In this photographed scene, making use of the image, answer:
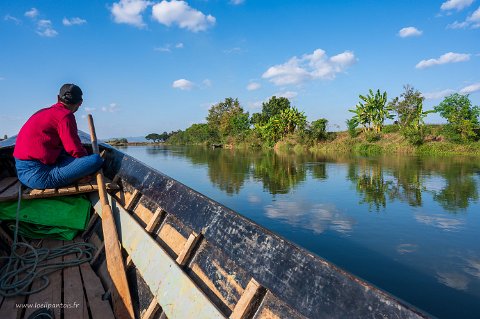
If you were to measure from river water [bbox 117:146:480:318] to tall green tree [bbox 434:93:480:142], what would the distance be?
1614 centimetres

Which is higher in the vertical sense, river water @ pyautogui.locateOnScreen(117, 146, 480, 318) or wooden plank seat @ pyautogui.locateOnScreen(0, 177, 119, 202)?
wooden plank seat @ pyautogui.locateOnScreen(0, 177, 119, 202)

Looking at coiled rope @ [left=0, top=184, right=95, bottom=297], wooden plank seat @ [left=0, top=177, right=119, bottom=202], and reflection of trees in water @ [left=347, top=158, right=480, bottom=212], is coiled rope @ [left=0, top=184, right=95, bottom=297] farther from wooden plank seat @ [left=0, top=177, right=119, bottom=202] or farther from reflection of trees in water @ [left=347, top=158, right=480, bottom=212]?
reflection of trees in water @ [left=347, top=158, right=480, bottom=212]

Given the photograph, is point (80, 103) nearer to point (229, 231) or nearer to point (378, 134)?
point (229, 231)

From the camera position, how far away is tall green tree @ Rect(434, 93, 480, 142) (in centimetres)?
2552

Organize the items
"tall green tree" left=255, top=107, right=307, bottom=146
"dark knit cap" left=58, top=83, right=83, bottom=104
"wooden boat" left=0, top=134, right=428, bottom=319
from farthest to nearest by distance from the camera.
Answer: "tall green tree" left=255, top=107, right=307, bottom=146 < "dark knit cap" left=58, top=83, right=83, bottom=104 < "wooden boat" left=0, top=134, right=428, bottom=319

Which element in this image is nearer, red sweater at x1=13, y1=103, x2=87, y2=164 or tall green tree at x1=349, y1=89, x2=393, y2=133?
red sweater at x1=13, y1=103, x2=87, y2=164

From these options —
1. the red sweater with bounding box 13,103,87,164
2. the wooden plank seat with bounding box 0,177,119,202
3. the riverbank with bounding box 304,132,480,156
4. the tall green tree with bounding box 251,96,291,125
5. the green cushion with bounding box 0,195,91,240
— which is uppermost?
the tall green tree with bounding box 251,96,291,125

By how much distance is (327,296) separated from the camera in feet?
3.49

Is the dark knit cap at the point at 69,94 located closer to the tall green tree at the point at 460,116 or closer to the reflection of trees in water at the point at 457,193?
the reflection of trees in water at the point at 457,193

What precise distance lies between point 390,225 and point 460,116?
26295mm

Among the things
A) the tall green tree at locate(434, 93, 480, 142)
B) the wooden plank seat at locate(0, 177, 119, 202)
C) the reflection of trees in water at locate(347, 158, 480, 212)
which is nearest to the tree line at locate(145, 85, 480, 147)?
the tall green tree at locate(434, 93, 480, 142)

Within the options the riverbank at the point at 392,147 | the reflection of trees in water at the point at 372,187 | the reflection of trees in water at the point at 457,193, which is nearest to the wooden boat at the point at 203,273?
the reflection of trees in water at the point at 372,187

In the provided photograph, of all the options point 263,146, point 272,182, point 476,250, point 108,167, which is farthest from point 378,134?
point 108,167

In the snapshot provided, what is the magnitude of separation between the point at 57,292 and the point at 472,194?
35.4ft
